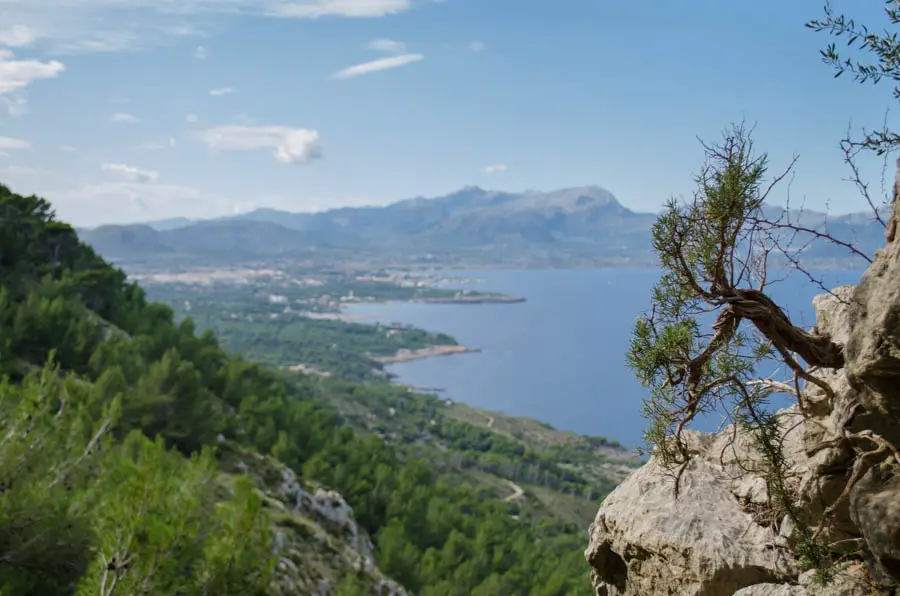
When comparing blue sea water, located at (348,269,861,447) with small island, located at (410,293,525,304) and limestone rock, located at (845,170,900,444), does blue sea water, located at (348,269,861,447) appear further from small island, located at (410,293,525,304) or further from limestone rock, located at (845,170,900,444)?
limestone rock, located at (845,170,900,444)

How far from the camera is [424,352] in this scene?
92.2 m

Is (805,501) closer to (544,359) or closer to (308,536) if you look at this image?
(308,536)

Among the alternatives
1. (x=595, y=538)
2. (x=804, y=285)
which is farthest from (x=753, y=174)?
(x=595, y=538)

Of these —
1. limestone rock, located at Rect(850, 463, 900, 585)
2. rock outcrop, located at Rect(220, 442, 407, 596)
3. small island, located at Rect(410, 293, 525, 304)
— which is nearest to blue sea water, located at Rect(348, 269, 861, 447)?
small island, located at Rect(410, 293, 525, 304)

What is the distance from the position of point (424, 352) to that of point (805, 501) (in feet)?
293

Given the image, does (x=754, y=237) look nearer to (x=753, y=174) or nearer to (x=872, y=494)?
(x=753, y=174)

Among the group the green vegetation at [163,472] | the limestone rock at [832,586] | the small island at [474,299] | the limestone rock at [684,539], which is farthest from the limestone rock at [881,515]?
the small island at [474,299]

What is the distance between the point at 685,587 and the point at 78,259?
2314 centimetres

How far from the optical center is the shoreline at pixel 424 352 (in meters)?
88.5

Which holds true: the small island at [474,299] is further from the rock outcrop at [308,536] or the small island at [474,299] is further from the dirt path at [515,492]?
the rock outcrop at [308,536]

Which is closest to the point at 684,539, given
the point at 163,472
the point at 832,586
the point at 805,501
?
the point at 805,501

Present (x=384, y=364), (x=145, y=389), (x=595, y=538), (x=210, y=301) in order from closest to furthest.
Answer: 1. (x=595, y=538)
2. (x=145, y=389)
3. (x=384, y=364)
4. (x=210, y=301)

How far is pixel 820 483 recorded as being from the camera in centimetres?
317

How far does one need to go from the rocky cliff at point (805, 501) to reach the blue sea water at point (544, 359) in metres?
22.2
